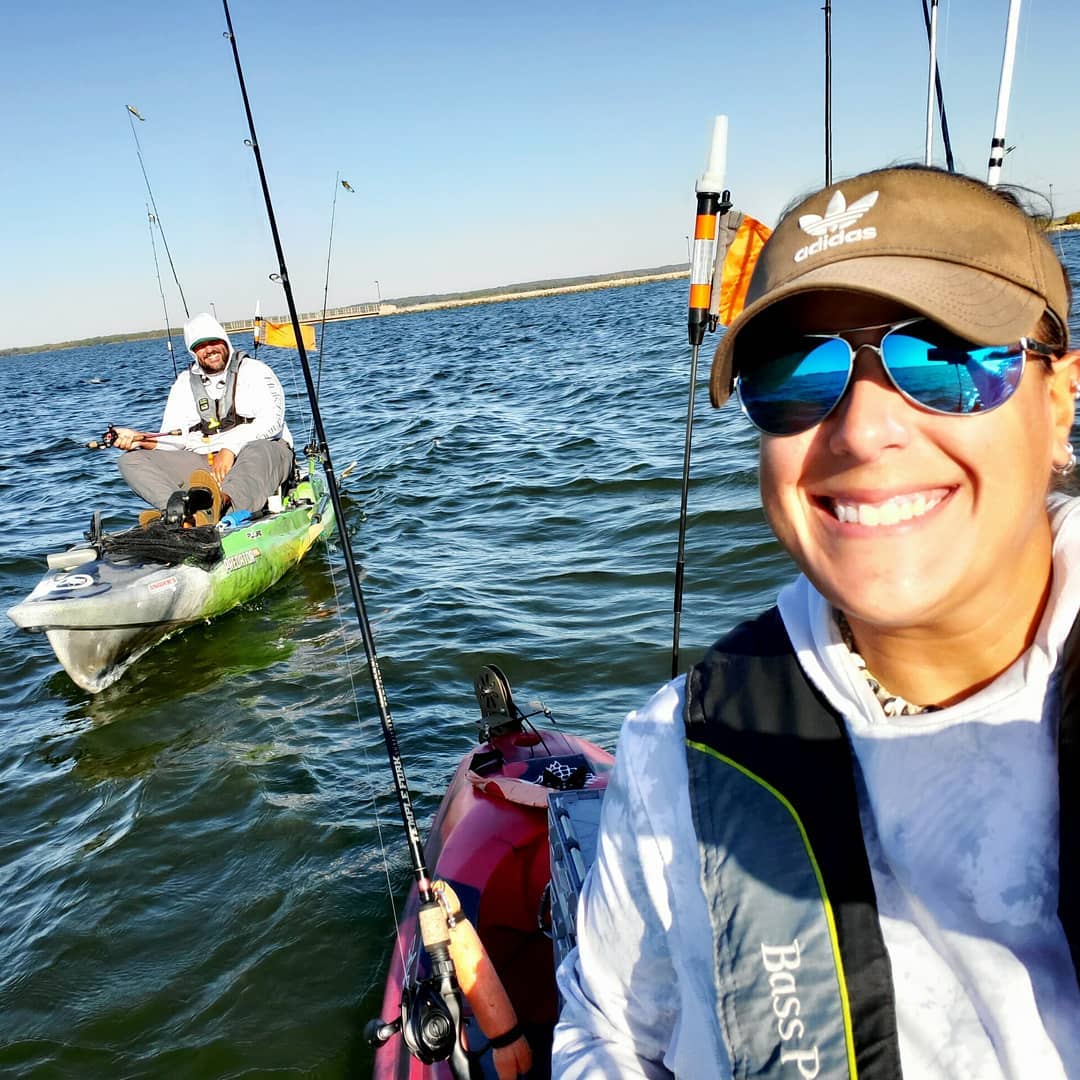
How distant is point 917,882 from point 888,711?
0.25m

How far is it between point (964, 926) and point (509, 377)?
26078mm

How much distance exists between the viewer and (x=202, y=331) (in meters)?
9.53

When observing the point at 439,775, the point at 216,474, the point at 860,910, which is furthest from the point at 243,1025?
the point at 216,474

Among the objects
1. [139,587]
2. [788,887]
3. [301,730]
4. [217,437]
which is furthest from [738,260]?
[217,437]

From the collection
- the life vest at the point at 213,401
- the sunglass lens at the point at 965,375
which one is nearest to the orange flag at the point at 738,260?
the sunglass lens at the point at 965,375

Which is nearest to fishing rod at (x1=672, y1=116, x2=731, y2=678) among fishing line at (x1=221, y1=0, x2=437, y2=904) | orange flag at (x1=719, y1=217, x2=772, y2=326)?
orange flag at (x1=719, y1=217, x2=772, y2=326)

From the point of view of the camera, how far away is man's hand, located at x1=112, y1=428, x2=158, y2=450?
9016 millimetres

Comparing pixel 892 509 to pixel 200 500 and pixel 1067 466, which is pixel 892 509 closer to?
pixel 1067 466

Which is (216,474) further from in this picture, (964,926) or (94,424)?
(94,424)

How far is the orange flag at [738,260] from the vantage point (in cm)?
331

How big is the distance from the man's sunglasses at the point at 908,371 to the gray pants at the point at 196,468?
873cm

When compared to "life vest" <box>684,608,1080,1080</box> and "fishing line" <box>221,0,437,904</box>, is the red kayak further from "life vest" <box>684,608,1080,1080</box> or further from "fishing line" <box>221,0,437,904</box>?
"life vest" <box>684,608,1080,1080</box>

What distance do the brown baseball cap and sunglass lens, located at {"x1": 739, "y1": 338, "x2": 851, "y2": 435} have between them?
0.34 ft

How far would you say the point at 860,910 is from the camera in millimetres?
1324
